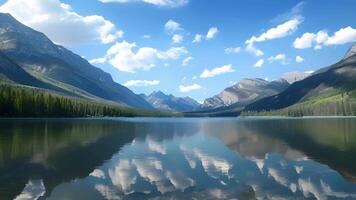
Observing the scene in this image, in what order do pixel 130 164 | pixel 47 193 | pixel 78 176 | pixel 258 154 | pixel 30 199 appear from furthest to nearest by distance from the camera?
pixel 258 154 → pixel 130 164 → pixel 78 176 → pixel 47 193 → pixel 30 199

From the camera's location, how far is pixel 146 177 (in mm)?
35875

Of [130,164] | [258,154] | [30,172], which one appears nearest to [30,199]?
[30,172]

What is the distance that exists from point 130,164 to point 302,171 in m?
18.5

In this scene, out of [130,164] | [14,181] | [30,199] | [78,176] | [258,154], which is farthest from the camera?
[258,154]

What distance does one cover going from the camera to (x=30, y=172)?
123ft

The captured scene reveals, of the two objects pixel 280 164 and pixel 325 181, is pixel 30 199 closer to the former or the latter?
pixel 325 181

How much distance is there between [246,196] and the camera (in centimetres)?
2792

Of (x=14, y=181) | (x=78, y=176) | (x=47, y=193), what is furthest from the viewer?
(x=78, y=176)

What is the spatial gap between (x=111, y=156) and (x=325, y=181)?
27.8 metres

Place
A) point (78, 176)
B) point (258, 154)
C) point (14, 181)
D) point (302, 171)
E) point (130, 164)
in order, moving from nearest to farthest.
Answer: point (14, 181), point (78, 176), point (302, 171), point (130, 164), point (258, 154)

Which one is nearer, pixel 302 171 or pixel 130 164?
pixel 302 171

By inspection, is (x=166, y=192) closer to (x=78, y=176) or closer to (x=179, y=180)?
Result: (x=179, y=180)

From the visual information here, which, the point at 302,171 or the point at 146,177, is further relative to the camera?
the point at 302,171

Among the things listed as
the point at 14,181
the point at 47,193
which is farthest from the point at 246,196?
the point at 14,181
